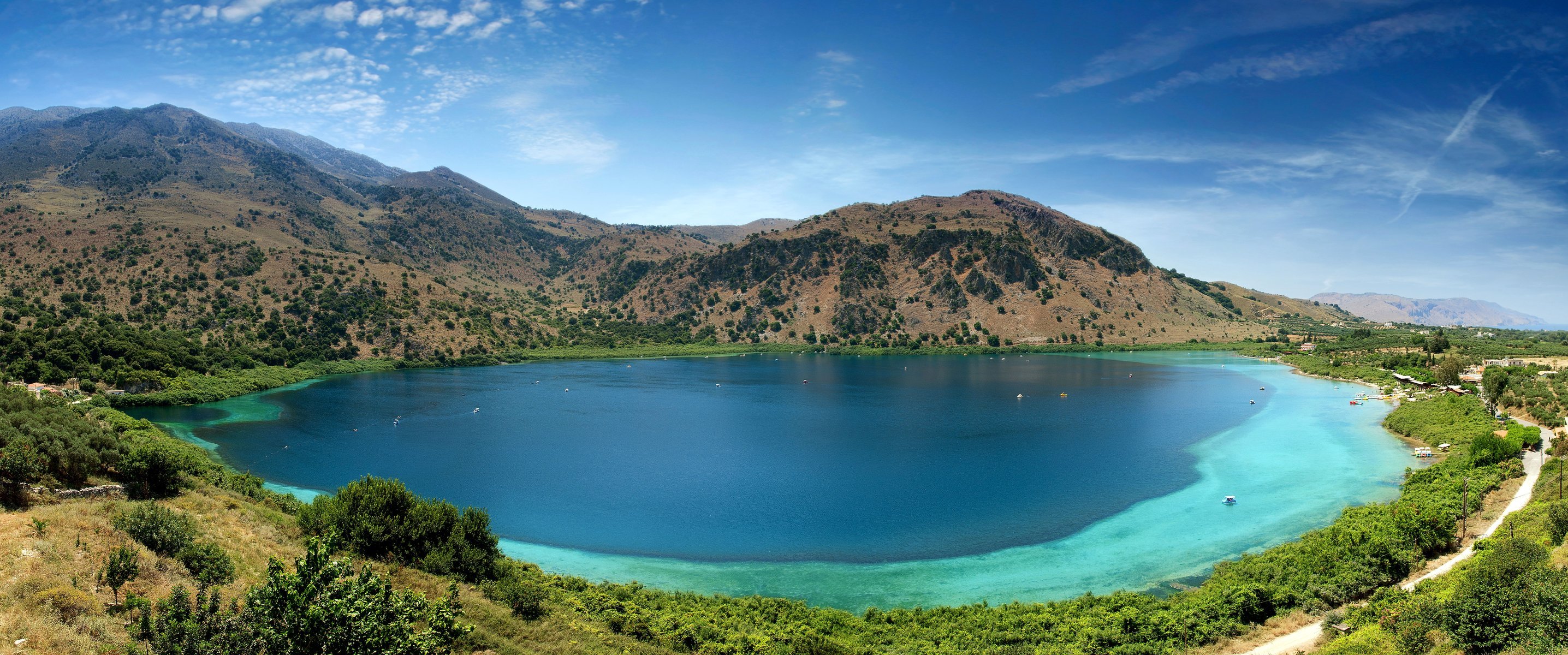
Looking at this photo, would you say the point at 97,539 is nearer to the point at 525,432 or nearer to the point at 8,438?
the point at 8,438

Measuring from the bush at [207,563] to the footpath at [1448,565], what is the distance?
29619 mm

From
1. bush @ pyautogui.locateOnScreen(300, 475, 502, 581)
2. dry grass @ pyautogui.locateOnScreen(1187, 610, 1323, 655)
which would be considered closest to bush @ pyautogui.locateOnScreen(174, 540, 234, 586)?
bush @ pyautogui.locateOnScreen(300, 475, 502, 581)

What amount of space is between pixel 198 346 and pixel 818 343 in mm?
124478

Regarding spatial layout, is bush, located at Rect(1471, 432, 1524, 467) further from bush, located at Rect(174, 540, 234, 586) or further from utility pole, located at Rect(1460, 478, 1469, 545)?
bush, located at Rect(174, 540, 234, 586)

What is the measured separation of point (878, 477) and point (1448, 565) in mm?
29398

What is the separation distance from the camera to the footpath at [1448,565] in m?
21.3

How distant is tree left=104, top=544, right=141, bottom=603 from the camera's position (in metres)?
15.8

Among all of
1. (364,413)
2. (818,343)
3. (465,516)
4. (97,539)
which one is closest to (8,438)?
(97,539)

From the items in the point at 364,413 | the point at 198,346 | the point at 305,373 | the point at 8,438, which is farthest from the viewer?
the point at 305,373

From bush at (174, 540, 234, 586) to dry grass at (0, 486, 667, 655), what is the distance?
0.30 metres

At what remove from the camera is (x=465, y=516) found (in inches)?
1086

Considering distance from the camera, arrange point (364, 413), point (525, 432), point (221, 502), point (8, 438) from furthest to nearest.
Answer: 1. point (364, 413)
2. point (525, 432)
3. point (221, 502)
4. point (8, 438)

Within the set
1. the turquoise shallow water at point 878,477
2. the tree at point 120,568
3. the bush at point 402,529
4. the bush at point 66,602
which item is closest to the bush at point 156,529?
the tree at point 120,568

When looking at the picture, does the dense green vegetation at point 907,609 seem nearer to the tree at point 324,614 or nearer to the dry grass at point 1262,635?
the dry grass at point 1262,635
